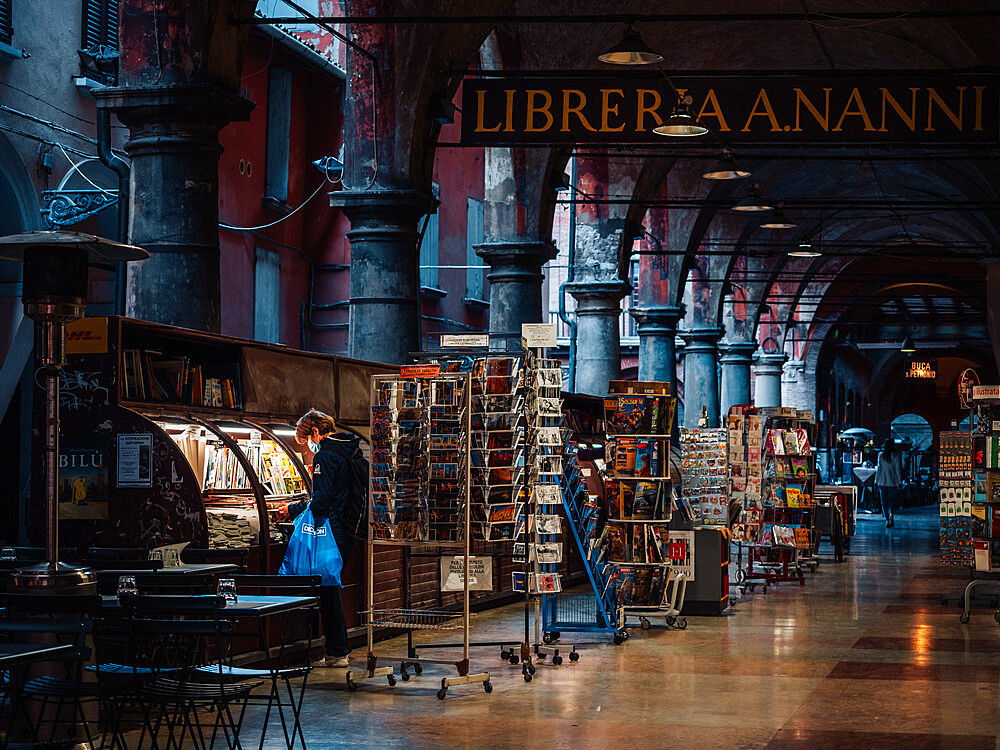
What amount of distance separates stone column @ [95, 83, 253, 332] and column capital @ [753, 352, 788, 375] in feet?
90.7

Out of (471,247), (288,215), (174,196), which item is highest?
(471,247)

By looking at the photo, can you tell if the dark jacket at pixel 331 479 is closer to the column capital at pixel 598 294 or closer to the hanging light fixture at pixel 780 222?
the hanging light fixture at pixel 780 222

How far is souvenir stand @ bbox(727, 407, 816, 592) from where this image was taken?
15.5 meters

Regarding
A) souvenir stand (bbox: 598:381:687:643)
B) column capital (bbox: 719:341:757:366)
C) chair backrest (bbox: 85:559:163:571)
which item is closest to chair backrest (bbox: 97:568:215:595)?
chair backrest (bbox: 85:559:163:571)

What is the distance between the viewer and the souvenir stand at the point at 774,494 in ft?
50.9

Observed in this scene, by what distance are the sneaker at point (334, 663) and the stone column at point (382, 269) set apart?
4.48 metres

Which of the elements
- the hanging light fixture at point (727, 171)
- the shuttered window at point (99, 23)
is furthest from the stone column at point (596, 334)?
the shuttered window at point (99, 23)

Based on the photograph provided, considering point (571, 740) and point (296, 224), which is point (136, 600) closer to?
point (571, 740)

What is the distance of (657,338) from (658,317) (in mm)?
352

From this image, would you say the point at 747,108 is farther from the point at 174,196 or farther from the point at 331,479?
the point at 331,479

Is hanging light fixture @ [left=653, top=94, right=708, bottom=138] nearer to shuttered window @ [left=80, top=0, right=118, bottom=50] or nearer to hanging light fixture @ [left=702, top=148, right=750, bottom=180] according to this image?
hanging light fixture @ [left=702, top=148, right=750, bottom=180]

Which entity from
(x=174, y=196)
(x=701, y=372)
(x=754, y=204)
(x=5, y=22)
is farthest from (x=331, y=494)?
(x=701, y=372)

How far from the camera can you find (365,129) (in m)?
13.3

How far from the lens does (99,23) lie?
15430 millimetres
